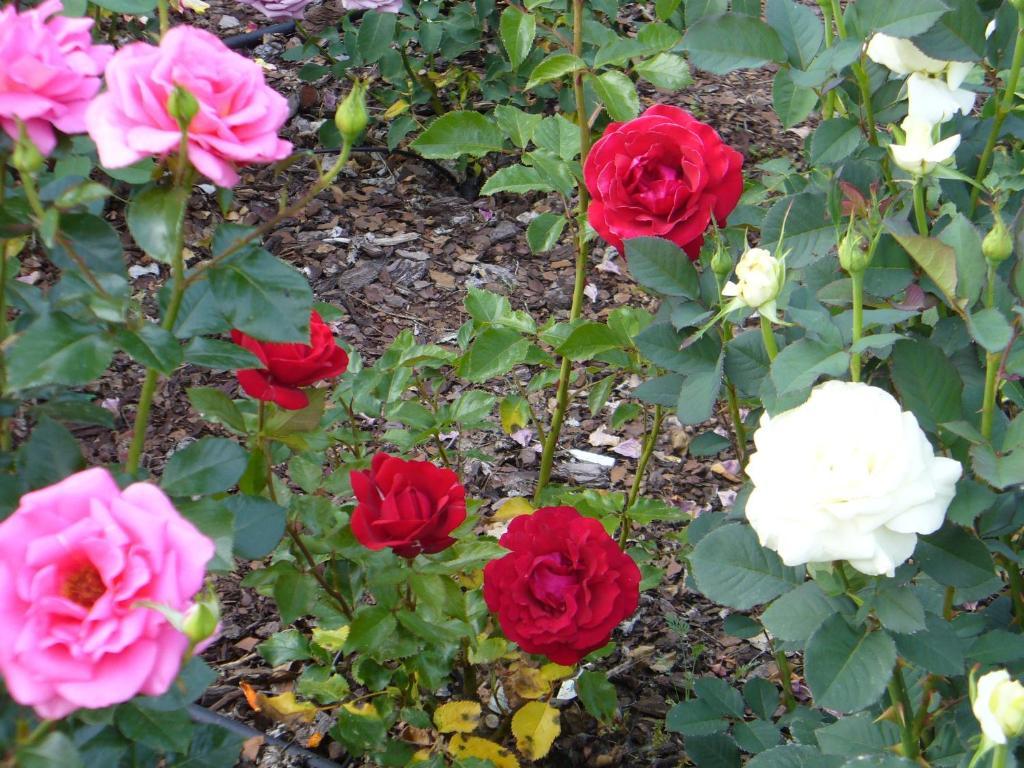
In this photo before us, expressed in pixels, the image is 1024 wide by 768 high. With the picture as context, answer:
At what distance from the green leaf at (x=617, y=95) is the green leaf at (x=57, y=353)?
911mm

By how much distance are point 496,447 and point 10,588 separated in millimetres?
1714

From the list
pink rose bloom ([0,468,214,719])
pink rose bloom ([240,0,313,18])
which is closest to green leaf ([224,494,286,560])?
pink rose bloom ([0,468,214,719])

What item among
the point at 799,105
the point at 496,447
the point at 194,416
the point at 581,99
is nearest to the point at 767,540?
the point at 799,105

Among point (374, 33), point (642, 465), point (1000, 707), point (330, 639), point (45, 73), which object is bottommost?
point (330, 639)

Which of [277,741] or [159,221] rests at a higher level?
[159,221]

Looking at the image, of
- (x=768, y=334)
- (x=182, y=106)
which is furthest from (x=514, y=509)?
(x=182, y=106)

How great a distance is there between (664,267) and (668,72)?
525 millimetres

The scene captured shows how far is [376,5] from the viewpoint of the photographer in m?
2.49

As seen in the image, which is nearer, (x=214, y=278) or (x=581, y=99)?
(x=214, y=278)

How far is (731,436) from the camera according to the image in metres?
1.50

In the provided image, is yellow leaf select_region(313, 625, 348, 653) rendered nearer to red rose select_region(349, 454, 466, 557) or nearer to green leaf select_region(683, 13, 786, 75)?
red rose select_region(349, 454, 466, 557)

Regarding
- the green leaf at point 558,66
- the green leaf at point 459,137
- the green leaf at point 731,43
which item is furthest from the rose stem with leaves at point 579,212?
the green leaf at point 731,43

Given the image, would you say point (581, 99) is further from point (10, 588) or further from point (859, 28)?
point (10, 588)

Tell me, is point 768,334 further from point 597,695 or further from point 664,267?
point 597,695
